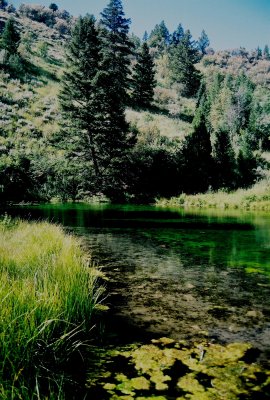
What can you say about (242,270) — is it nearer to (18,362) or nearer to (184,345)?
(184,345)

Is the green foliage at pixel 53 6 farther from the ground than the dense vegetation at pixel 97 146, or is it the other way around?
the green foliage at pixel 53 6

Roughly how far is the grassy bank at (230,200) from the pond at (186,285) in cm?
1421

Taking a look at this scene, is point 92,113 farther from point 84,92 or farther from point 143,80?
point 143,80

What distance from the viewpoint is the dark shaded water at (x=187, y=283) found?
5.46m

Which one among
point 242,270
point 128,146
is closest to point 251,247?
point 242,270

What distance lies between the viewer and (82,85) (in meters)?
36.8

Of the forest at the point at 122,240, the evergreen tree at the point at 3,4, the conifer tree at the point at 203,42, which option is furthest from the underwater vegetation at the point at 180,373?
the conifer tree at the point at 203,42

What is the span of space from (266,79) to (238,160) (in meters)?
102

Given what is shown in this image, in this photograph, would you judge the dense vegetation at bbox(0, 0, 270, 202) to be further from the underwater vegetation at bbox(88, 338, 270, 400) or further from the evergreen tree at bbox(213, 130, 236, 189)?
the underwater vegetation at bbox(88, 338, 270, 400)

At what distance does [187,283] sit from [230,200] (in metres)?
23.9

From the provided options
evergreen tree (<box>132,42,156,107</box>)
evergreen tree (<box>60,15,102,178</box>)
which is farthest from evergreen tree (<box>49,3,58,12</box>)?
evergreen tree (<box>60,15,102,178</box>)

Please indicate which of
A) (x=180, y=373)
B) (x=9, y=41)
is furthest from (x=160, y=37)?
(x=180, y=373)

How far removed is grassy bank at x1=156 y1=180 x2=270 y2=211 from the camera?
1163 inches

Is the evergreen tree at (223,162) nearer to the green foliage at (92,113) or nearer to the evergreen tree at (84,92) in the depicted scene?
the green foliage at (92,113)
